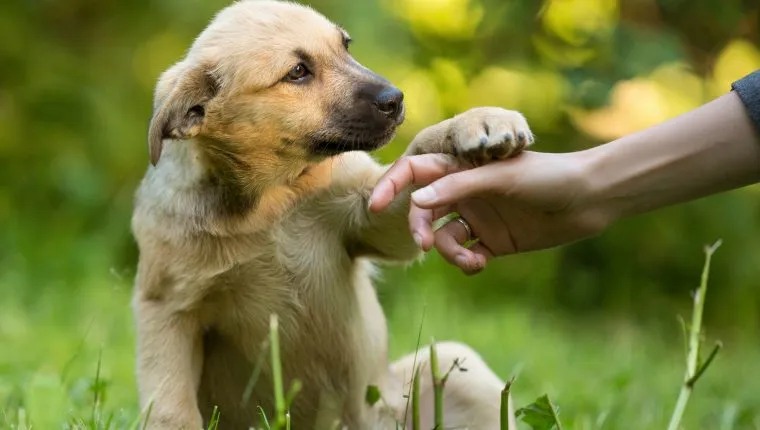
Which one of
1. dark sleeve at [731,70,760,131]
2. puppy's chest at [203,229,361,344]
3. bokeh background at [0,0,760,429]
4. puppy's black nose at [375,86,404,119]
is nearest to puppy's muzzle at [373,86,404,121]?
puppy's black nose at [375,86,404,119]

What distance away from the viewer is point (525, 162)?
2.96 metres

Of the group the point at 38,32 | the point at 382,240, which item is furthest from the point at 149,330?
the point at 38,32

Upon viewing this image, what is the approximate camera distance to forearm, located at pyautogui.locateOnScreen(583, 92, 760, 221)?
10.00ft

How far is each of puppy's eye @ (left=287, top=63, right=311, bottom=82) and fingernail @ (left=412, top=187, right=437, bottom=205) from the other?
39.0 inches

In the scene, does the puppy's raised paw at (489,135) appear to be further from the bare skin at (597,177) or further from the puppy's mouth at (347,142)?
the puppy's mouth at (347,142)

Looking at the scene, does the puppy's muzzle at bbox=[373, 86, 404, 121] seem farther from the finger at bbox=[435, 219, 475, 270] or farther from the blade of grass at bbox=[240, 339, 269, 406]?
the blade of grass at bbox=[240, 339, 269, 406]

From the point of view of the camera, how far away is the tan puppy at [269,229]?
3568 mm

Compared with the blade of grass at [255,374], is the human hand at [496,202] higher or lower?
higher

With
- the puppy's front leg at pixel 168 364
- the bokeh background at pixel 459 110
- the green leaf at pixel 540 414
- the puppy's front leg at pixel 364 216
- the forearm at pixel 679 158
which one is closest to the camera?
the green leaf at pixel 540 414

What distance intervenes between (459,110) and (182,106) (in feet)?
13.6

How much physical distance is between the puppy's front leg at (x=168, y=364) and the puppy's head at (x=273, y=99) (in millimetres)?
567

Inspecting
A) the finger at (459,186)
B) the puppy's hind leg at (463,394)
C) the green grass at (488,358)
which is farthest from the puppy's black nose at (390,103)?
the green grass at (488,358)

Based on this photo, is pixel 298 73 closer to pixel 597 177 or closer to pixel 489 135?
pixel 489 135

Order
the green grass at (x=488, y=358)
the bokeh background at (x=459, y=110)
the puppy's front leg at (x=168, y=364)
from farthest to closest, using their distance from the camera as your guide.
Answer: the bokeh background at (x=459, y=110), the green grass at (x=488, y=358), the puppy's front leg at (x=168, y=364)
